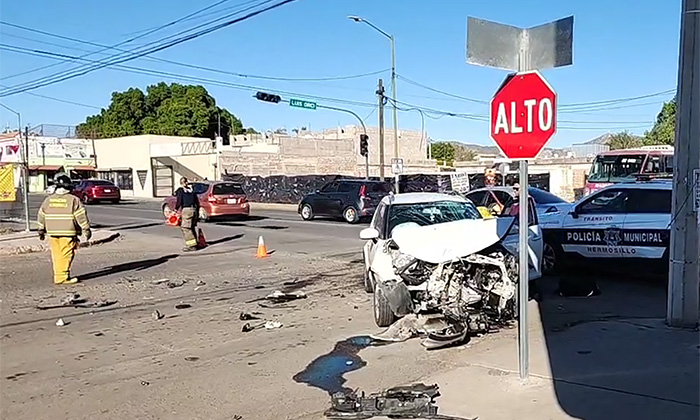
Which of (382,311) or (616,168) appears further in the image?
(616,168)

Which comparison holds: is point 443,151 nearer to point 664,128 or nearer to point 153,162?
point 664,128

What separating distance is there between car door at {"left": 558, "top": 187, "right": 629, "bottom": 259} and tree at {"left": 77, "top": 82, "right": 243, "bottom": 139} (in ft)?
250

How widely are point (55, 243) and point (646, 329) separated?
376 inches

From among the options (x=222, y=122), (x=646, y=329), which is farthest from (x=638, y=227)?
(x=222, y=122)

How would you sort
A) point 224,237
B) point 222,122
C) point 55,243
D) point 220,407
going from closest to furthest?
point 220,407 < point 55,243 < point 224,237 < point 222,122

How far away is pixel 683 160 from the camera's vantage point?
297 inches

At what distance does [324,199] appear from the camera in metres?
28.9

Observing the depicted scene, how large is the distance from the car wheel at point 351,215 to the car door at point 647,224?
16473mm

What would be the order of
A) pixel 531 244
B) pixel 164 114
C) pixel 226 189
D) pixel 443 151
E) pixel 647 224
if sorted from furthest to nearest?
pixel 443 151 < pixel 164 114 < pixel 226 189 < pixel 647 224 < pixel 531 244

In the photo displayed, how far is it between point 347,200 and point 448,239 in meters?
19.7

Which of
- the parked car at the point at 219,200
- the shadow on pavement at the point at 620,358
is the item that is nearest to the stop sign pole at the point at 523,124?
the shadow on pavement at the point at 620,358

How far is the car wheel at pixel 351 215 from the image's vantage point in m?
27.2

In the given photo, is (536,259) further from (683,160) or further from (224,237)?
(224,237)

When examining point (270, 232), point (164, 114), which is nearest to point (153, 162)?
point (164, 114)
